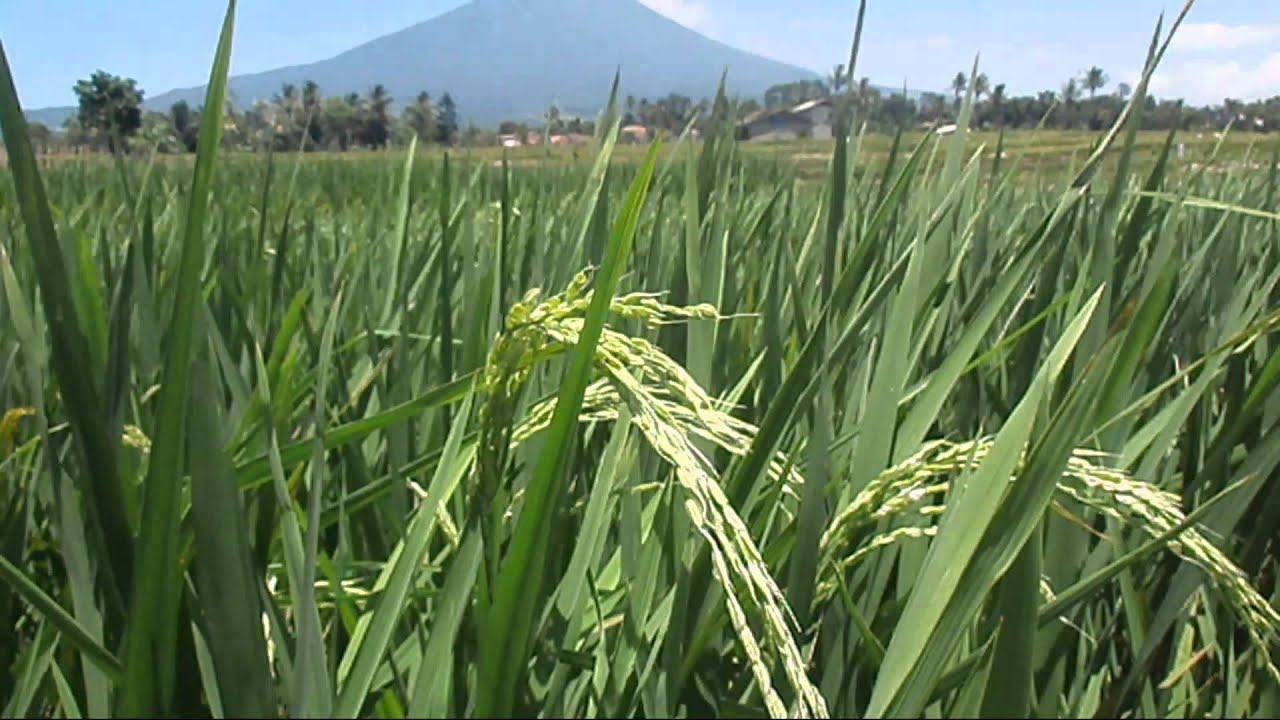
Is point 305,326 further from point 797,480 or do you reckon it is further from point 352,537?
point 797,480

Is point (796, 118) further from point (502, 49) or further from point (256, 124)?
point (502, 49)

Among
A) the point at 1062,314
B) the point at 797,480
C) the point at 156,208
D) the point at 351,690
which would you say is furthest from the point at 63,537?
the point at 156,208

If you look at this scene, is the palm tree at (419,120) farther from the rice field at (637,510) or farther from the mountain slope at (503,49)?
the mountain slope at (503,49)

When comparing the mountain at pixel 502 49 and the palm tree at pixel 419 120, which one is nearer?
the palm tree at pixel 419 120

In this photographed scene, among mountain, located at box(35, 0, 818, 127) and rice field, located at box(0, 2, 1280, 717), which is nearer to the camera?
rice field, located at box(0, 2, 1280, 717)

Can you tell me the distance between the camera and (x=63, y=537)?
317mm

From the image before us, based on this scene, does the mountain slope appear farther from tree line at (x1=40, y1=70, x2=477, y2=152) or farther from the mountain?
tree line at (x1=40, y1=70, x2=477, y2=152)

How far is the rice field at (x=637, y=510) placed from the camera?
0.86 feet

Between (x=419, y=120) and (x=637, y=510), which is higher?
(x=419, y=120)


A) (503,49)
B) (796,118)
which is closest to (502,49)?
(503,49)

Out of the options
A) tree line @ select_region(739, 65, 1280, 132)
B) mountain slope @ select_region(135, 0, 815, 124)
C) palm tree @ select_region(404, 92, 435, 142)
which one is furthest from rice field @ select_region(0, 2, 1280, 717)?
mountain slope @ select_region(135, 0, 815, 124)

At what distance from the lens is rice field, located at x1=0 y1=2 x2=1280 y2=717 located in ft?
0.86

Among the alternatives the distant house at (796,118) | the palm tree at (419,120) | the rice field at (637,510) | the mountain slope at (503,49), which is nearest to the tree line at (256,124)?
the palm tree at (419,120)

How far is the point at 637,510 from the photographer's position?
16.7 inches
